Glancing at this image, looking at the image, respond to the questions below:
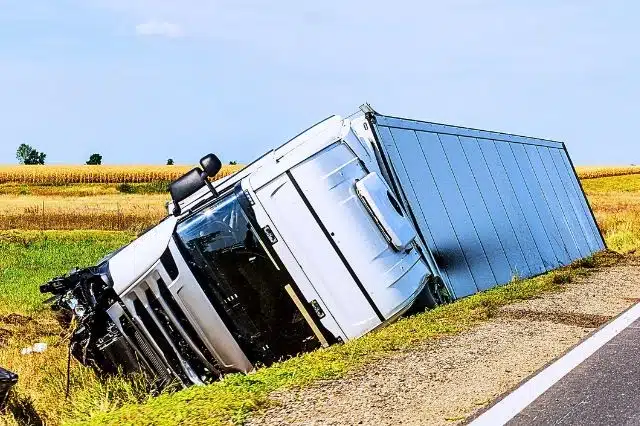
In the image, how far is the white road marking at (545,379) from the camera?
4734mm

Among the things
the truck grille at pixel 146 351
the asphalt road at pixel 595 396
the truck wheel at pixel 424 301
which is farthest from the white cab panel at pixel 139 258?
the asphalt road at pixel 595 396

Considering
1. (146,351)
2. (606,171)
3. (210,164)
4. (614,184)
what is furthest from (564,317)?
(606,171)

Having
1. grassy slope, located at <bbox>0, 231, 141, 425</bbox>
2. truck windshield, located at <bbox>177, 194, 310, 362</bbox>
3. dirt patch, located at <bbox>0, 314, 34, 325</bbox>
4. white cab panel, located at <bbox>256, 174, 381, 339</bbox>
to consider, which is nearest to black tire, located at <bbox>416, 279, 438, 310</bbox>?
white cab panel, located at <bbox>256, 174, 381, 339</bbox>

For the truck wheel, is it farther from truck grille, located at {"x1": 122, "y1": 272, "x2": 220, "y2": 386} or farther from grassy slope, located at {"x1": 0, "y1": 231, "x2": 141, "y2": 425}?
grassy slope, located at {"x1": 0, "y1": 231, "x2": 141, "y2": 425}

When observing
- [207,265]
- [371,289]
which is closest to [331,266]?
[371,289]

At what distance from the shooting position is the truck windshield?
781 centimetres

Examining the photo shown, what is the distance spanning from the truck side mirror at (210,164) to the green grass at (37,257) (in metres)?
8.22

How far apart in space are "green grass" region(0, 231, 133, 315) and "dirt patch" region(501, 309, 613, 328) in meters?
9.47

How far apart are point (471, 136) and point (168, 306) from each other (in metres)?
7.27

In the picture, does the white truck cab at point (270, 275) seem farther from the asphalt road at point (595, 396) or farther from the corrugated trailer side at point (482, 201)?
the corrugated trailer side at point (482, 201)

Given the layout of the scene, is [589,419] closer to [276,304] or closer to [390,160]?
[276,304]

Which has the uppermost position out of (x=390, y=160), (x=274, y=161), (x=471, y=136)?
(x=274, y=161)

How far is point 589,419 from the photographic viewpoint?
4.67 m

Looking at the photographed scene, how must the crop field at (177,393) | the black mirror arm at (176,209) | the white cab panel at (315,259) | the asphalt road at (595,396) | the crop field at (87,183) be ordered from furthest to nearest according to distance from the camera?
the crop field at (87,183) < the black mirror arm at (176,209) < the white cab panel at (315,259) < the crop field at (177,393) < the asphalt road at (595,396)
